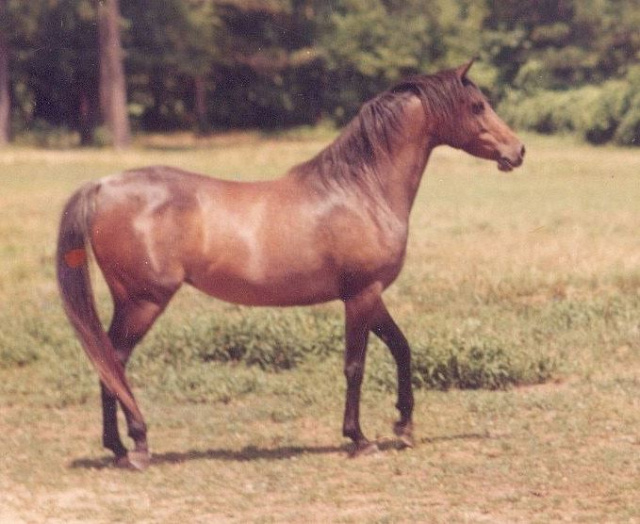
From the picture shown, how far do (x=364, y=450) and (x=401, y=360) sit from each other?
57 centimetres

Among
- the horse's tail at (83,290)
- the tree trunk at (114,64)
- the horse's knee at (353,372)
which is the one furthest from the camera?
the tree trunk at (114,64)

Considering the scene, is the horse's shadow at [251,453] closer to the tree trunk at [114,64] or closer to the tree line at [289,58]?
the tree trunk at [114,64]

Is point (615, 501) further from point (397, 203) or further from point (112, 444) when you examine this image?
point (112, 444)

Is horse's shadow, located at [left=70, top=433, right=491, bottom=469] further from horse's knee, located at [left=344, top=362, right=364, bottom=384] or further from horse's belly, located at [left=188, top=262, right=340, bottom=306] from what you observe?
horse's belly, located at [left=188, top=262, right=340, bottom=306]

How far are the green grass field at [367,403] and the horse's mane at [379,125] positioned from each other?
5.08ft

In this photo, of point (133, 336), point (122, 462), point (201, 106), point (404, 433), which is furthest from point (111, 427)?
point (201, 106)

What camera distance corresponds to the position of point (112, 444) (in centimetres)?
756

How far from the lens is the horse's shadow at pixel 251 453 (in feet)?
25.1

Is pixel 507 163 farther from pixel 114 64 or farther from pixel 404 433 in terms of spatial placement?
pixel 114 64

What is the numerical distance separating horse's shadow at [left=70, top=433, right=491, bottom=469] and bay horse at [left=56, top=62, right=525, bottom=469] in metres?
0.19

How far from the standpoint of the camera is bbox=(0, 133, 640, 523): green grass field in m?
6.66

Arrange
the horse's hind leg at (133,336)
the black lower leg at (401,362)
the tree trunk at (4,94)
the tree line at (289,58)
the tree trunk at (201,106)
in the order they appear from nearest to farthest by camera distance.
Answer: the horse's hind leg at (133,336)
the black lower leg at (401,362)
the tree trunk at (4,94)
the tree line at (289,58)
the tree trunk at (201,106)

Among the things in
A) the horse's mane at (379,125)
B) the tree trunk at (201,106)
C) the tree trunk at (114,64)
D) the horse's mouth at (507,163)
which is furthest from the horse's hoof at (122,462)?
the tree trunk at (201,106)

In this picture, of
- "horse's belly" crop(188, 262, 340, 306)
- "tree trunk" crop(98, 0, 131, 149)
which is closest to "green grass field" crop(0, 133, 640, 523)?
"horse's belly" crop(188, 262, 340, 306)
